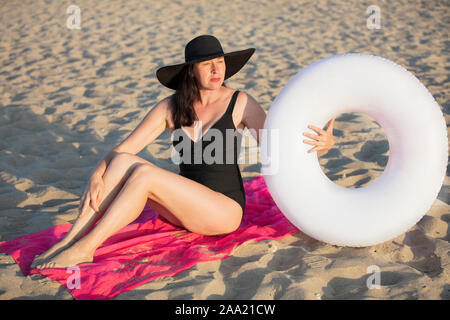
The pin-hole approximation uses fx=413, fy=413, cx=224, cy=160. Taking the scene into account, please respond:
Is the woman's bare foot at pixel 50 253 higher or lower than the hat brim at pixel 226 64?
lower

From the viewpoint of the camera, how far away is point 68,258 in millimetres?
2086

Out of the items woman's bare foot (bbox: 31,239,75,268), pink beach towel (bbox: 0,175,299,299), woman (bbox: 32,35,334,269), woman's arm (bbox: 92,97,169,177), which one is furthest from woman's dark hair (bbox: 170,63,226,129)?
woman's bare foot (bbox: 31,239,75,268)

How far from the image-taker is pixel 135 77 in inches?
220

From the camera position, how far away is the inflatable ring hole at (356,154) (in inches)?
118

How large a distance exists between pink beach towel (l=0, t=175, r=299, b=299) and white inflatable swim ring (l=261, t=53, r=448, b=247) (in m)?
0.40

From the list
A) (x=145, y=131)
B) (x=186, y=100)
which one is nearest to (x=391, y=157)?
(x=186, y=100)

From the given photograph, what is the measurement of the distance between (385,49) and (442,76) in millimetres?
1279

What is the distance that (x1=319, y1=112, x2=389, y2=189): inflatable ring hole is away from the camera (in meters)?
3.01

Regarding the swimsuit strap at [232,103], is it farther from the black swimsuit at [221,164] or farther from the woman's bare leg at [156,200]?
the woman's bare leg at [156,200]

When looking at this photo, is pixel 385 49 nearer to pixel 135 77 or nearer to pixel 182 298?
pixel 135 77

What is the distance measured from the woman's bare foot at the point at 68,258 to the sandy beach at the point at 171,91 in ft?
0.31

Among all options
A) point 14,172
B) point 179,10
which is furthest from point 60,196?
point 179,10

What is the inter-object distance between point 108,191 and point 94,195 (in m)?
0.08

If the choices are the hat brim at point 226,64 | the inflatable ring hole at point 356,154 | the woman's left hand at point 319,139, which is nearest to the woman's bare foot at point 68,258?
the hat brim at point 226,64
